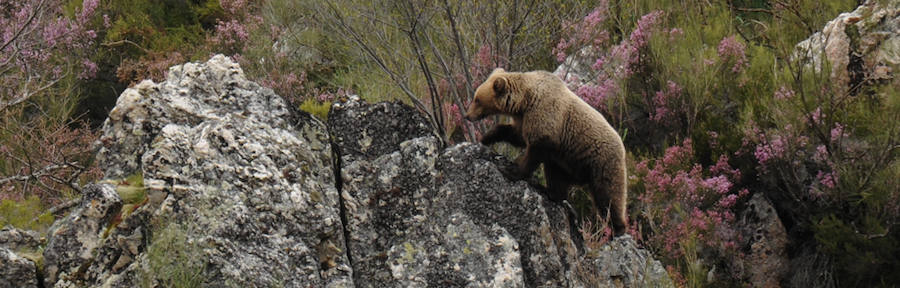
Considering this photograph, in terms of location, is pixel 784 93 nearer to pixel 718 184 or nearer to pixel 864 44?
pixel 718 184

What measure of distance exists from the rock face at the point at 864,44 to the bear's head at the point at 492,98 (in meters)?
3.43

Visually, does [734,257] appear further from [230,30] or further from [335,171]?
[230,30]

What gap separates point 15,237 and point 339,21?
3.94 meters

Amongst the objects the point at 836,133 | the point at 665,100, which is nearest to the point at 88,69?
the point at 665,100

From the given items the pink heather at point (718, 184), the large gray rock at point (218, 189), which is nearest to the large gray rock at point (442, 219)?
the large gray rock at point (218, 189)

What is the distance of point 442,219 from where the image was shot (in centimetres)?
469

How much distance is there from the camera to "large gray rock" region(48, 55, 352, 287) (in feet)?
13.2

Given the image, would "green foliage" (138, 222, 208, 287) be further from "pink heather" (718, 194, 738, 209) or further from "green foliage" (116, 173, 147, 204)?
"pink heather" (718, 194, 738, 209)

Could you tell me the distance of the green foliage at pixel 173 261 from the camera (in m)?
3.89

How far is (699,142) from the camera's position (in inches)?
315

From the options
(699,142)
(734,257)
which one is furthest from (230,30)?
(734,257)

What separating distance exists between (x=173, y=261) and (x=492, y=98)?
253 cm

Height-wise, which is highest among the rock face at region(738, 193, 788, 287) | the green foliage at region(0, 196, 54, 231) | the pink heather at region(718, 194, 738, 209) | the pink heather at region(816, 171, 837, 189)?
the pink heather at region(816, 171, 837, 189)

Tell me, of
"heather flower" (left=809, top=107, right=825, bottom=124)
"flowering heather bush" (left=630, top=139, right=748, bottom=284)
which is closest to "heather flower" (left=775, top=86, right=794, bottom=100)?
"heather flower" (left=809, top=107, right=825, bottom=124)
